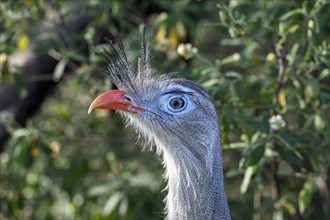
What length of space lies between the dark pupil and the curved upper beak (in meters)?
0.14

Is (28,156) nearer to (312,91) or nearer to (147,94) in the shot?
(147,94)

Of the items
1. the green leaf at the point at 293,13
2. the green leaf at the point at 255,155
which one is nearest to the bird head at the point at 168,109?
the green leaf at the point at 255,155

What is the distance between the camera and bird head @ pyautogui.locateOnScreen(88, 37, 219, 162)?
2.85 m

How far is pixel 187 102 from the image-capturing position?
9.41 ft

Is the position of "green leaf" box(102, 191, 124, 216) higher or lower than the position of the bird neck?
higher

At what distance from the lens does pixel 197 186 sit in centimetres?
284

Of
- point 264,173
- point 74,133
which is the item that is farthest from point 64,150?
point 264,173

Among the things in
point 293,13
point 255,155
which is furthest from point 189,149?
point 293,13

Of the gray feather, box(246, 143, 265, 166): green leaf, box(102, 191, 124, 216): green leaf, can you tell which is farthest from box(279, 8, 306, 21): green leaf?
box(102, 191, 124, 216): green leaf

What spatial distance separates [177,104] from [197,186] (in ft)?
1.12

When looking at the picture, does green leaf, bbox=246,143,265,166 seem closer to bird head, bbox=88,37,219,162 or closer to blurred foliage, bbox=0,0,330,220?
blurred foliage, bbox=0,0,330,220

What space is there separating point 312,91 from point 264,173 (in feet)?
3.60

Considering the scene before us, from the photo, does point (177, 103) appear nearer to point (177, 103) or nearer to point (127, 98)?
point (177, 103)

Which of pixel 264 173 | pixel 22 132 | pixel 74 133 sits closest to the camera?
pixel 22 132
